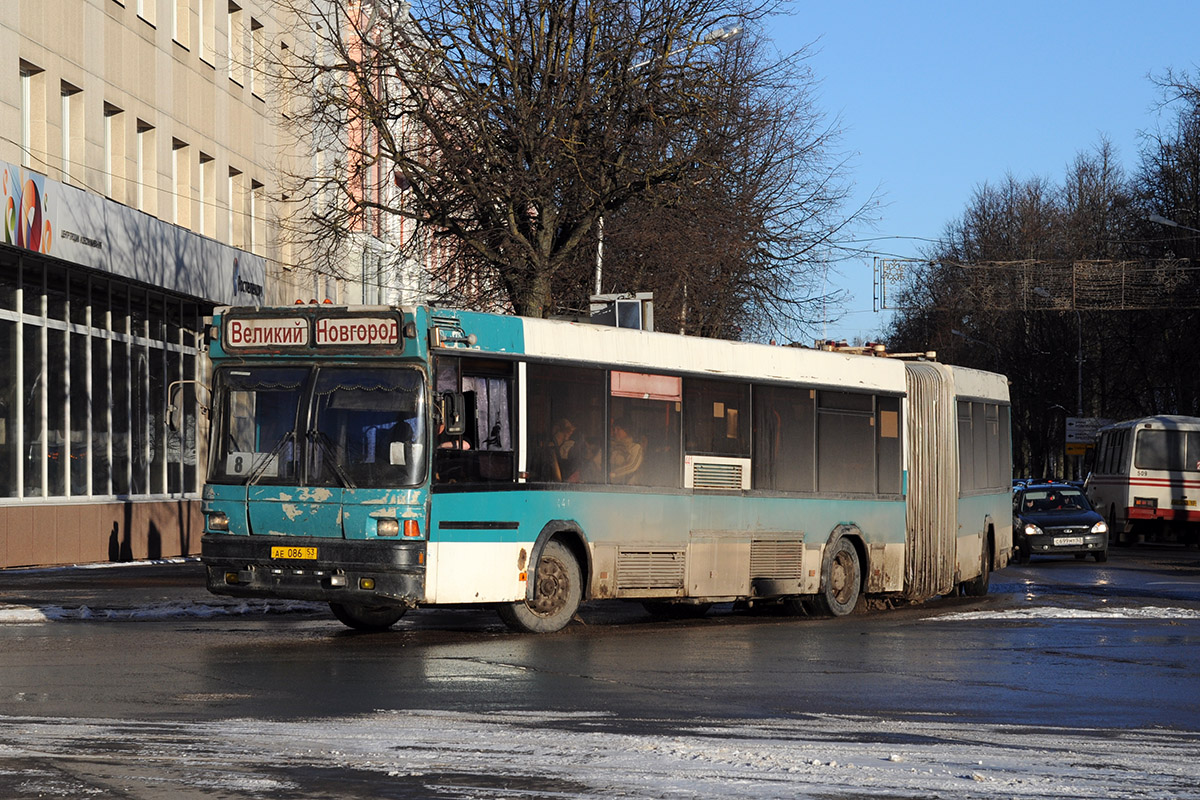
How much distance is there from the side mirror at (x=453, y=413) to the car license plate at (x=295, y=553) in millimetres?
1459

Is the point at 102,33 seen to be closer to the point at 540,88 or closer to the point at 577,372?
the point at 540,88

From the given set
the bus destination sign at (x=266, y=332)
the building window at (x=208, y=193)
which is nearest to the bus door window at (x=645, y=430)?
the bus destination sign at (x=266, y=332)

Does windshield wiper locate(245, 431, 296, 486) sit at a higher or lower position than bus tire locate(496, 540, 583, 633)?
higher

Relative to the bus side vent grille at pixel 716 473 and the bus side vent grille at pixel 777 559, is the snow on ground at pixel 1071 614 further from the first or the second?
the bus side vent grille at pixel 716 473

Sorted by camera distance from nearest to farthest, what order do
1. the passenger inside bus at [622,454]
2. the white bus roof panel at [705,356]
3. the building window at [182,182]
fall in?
the white bus roof panel at [705,356], the passenger inside bus at [622,454], the building window at [182,182]

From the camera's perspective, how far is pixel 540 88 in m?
26.4

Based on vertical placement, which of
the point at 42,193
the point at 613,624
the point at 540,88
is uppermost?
the point at 540,88

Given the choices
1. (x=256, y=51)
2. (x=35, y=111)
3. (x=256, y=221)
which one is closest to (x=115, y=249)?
(x=35, y=111)

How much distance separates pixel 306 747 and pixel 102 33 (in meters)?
21.7

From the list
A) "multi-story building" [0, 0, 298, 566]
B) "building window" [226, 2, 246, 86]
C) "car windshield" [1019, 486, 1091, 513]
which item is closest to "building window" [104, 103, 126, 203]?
"multi-story building" [0, 0, 298, 566]

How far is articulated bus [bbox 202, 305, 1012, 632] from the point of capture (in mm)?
14406

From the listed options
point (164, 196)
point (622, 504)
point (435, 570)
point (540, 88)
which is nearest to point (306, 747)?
point (435, 570)

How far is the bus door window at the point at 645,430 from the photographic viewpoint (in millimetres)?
16500

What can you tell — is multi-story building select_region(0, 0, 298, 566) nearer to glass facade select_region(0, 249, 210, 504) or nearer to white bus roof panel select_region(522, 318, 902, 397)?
glass facade select_region(0, 249, 210, 504)
